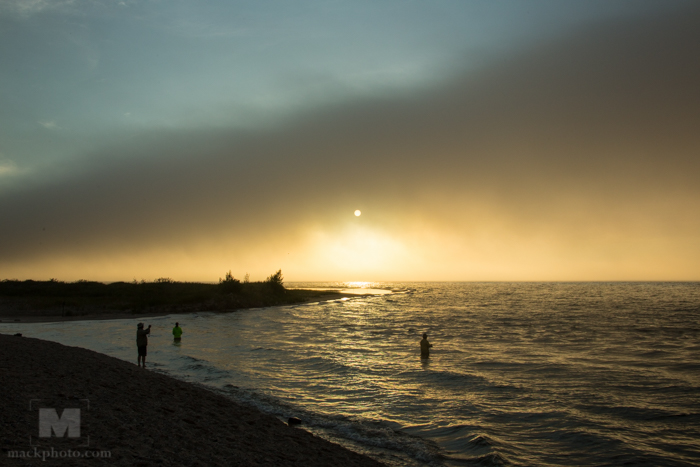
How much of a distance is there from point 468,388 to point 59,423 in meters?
16.7

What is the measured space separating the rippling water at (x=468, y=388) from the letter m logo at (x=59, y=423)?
6.85 meters

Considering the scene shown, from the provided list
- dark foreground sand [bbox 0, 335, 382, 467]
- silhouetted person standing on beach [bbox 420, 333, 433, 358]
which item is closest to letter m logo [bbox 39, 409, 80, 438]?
dark foreground sand [bbox 0, 335, 382, 467]

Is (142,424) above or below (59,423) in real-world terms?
below

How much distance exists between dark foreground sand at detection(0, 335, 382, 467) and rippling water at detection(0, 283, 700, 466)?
7.63 ft

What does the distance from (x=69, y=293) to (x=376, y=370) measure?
292 ft

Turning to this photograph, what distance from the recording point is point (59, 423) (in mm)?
9156

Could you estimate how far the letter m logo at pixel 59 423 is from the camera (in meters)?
8.61

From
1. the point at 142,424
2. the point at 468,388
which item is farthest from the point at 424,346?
the point at 142,424

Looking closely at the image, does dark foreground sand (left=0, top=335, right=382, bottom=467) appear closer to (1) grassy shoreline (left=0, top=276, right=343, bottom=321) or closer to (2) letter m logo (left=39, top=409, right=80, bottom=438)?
(2) letter m logo (left=39, top=409, right=80, bottom=438)

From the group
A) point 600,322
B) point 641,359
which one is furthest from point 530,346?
point 600,322

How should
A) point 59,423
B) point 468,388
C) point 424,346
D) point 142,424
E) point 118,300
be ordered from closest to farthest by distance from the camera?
point 59,423, point 142,424, point 468,388, point 424,346, point 118,300

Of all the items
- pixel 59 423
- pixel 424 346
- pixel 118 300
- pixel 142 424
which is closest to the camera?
pixel 59 423

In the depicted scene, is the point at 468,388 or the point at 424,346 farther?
the point at 424,346

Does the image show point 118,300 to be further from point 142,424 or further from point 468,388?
Answer: point 142,424
